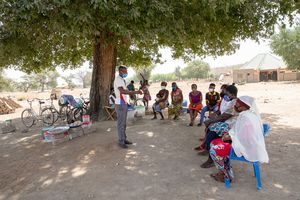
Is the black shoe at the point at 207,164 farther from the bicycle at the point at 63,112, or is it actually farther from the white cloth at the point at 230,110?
the bicycle at the point at 63,112

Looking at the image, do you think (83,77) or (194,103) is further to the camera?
(83,77)

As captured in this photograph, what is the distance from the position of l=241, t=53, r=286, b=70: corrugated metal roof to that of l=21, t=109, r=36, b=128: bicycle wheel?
47.2 metres

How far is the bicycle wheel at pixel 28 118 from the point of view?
10367mm

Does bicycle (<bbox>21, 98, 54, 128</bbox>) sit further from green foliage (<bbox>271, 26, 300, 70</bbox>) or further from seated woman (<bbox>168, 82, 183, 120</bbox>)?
green foliage (<bbox>271, 26, 300, 70</bbox>)

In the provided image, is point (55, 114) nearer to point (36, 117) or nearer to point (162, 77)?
point (36, 117)

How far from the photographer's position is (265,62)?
52656mm

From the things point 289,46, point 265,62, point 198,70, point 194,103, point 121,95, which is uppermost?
point 289,46

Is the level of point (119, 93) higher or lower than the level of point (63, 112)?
higher

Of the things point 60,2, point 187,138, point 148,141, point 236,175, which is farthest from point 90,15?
point 236,175

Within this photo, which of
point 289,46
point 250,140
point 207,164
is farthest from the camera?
point 289,46

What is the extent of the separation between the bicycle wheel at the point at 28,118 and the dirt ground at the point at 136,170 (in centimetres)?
306

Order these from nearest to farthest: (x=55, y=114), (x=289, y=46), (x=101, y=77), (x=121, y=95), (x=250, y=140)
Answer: (x=250, y=140) < (x=121, y=95) < (x=101, y=77) < (x=55, y=114) < (x=289, y=46)

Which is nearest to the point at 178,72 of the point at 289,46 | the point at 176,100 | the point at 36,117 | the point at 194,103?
the point at 289,46

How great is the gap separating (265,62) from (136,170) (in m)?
54.8
